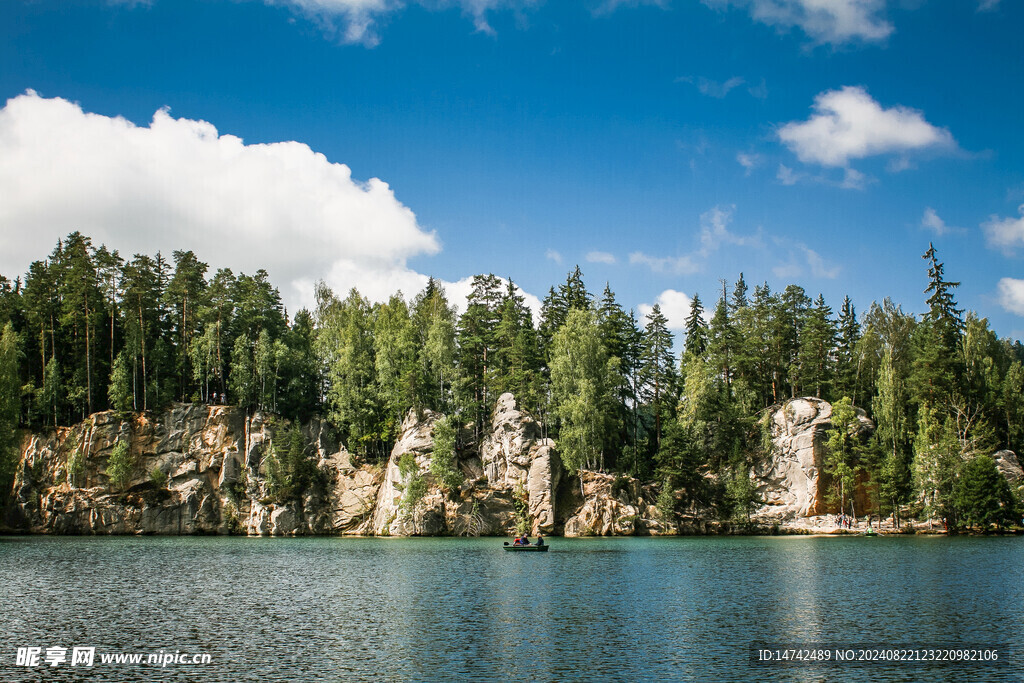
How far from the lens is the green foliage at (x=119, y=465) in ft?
289

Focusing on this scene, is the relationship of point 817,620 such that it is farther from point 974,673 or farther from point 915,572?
point 915,572

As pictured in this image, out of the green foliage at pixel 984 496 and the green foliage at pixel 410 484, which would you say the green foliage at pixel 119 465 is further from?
the green foliage at pixel 984 496

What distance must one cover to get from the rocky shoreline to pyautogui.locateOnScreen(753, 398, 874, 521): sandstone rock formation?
0.44 feet

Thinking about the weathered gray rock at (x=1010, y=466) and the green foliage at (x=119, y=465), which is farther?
the green foliage at (x=119, y=465)

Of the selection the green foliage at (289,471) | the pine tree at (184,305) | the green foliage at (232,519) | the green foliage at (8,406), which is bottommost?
the green foliage at (232,519)

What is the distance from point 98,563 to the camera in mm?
51594

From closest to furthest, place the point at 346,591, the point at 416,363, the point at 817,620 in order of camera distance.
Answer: the point at 817,620, the point at 346,591, the point at 416,363

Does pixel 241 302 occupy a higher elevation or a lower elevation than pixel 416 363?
higher

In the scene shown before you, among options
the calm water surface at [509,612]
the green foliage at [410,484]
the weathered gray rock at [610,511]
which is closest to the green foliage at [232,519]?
the green foliage at [410,484]

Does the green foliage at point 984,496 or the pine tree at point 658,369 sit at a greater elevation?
the pine tree at point 658,369

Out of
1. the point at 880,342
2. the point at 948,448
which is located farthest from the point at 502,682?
the point at 880,342

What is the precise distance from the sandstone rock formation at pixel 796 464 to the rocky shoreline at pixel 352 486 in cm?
13

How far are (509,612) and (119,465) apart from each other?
7364 centimetres

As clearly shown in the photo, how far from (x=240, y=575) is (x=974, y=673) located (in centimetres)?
3911
